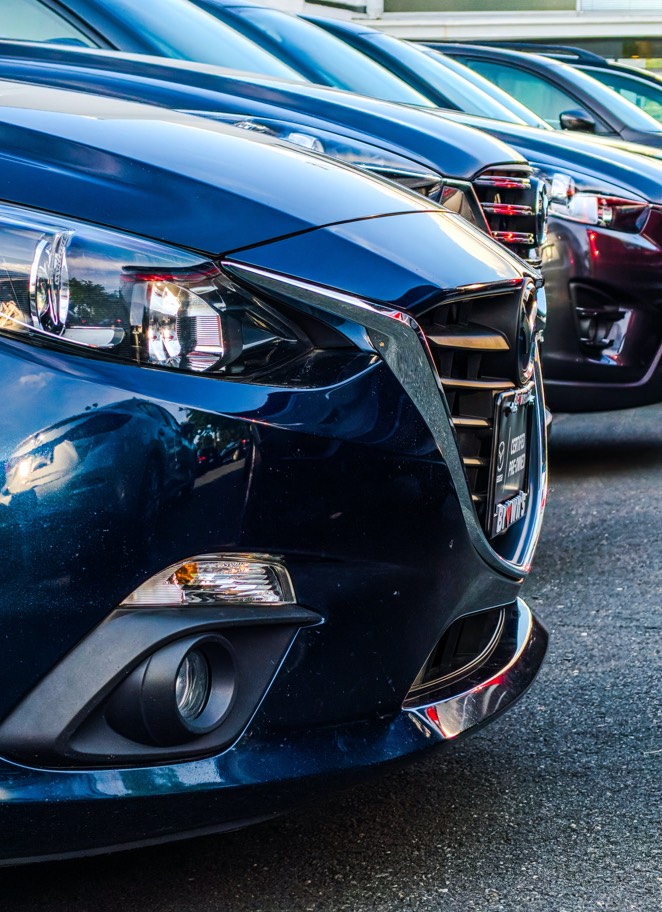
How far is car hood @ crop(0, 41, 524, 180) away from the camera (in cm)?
A: 381

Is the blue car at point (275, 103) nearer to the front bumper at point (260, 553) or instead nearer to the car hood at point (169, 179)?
the car hood at point (169, 179)

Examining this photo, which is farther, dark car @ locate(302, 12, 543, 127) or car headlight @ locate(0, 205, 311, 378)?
dark car @ locate(302, 12, 543, 127)

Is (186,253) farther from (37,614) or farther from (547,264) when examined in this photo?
(547,264)

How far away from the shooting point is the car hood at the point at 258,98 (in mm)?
3812

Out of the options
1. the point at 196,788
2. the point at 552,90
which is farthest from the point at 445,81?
the point at 196,788

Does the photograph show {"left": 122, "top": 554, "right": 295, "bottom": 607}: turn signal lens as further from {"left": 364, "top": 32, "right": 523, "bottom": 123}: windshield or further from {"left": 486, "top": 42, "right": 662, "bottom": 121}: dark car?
{"left": 486, "top": 42, "right": 662, "bottom": 121}: dark car

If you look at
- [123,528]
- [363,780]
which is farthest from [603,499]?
[123,528]

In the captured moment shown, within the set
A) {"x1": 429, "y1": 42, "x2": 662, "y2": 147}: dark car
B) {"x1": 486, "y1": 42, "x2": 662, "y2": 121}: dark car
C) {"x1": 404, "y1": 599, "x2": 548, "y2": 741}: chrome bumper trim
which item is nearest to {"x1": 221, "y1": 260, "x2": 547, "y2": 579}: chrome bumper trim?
{"x1": 404, "y1": 599, "x2": 548, "y2": 741}: chrome bumper trim

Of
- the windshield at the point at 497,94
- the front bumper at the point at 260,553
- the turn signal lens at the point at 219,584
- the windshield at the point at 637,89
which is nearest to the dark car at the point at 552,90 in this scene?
the windshield at the point at 497,94

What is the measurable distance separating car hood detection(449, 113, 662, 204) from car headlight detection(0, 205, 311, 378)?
10.7 feet

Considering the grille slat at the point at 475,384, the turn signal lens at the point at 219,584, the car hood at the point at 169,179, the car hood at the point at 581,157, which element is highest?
Answer: the car hood at the point at 169,179

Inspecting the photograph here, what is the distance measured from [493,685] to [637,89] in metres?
9.05

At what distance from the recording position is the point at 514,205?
13.2 ft

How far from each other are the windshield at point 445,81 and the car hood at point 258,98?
1.81m
